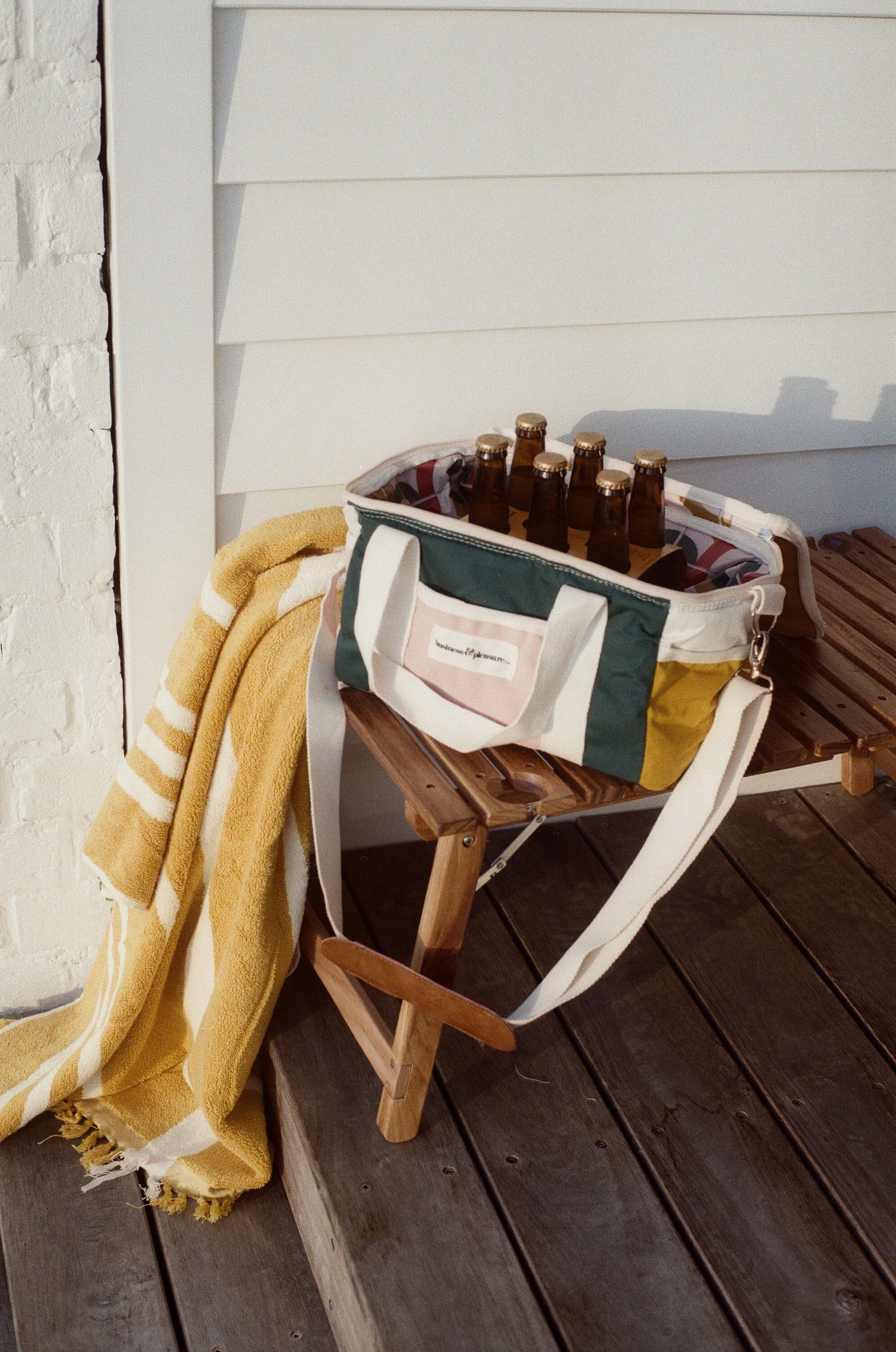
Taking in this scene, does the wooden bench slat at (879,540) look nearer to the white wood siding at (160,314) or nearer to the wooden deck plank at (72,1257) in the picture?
the white wood siding at (160,314)

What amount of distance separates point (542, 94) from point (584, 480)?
432mm

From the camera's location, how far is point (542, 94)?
4.65 feet

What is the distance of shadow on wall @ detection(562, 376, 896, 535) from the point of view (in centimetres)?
168

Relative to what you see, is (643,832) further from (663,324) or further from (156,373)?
(156,373)

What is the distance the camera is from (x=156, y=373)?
1.43 meters

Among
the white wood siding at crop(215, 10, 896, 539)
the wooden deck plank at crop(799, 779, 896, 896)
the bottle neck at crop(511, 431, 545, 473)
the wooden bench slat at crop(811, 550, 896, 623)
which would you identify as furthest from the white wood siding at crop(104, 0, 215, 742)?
the wooden deck plank at crop(799, 779, 896, 896)

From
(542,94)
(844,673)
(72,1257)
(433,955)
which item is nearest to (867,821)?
(844,673)

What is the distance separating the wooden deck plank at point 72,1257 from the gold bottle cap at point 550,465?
101 cm

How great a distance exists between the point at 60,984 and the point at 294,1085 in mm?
508

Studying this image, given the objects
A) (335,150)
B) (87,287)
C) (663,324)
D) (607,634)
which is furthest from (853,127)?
(87,287)

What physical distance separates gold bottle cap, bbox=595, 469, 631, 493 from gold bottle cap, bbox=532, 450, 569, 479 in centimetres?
4

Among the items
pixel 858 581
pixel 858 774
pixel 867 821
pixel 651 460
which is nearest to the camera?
pixel 651 460

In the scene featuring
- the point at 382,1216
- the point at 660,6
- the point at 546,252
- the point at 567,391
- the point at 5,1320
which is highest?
the point at 660,6

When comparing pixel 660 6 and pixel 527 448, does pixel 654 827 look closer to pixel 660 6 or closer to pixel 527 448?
pixel 527 448
